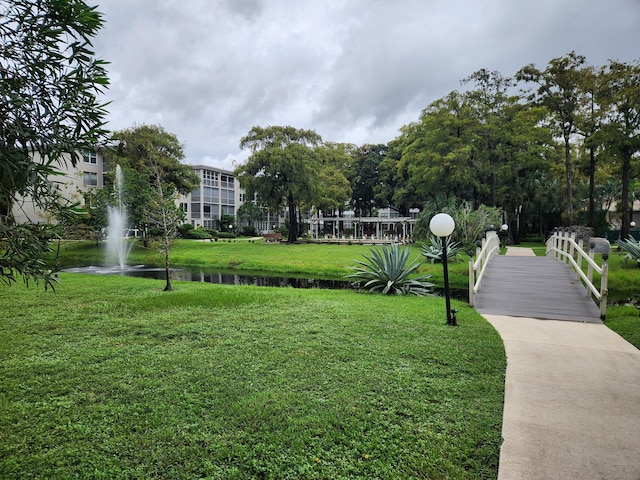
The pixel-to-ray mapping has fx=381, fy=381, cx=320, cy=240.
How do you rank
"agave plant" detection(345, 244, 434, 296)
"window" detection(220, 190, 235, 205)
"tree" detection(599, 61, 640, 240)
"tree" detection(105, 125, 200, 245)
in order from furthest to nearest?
1. "window" detection(220, 190, 235, 205)
2. "tree" detection(105, 125, 200, 245)
3. "tree" detection(599, 61, 640, 240)
4. "agave plant" detection(345, 244, 434, 296)

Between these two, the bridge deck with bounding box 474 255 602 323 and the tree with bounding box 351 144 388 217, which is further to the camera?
the tree with bounding box 351 144 388 217

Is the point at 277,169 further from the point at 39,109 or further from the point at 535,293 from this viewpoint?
the point at 39,109

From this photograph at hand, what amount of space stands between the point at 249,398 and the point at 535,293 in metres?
8.32

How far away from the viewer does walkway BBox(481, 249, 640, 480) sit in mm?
2832

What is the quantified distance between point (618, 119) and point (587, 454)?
914 inches

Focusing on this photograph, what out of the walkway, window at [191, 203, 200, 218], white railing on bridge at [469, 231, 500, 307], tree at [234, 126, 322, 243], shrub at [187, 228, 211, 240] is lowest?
the walkway

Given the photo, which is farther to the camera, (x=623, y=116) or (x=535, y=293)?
(x=623, y=116)

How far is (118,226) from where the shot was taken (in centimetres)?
2581

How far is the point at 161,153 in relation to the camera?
31.3 meters

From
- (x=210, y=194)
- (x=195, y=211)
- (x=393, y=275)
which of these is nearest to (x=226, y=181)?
(x=210, y=194)

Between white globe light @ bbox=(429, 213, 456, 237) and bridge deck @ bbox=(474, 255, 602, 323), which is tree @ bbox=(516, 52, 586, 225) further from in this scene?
white globe light @ bbox=(429, 213, 456, 237)

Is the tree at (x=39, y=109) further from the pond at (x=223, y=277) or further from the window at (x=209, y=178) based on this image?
the window at (x=209, y=178)

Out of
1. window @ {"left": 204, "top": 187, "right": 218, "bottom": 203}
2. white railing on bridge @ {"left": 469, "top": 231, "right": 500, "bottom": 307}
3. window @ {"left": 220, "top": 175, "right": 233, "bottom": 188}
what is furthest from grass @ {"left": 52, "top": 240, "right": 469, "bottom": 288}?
window @ {"left": 220, "top": 175, "right": 233, "bottom": 188}

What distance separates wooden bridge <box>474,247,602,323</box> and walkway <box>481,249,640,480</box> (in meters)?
1.86
